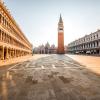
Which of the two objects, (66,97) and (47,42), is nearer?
(66,97)

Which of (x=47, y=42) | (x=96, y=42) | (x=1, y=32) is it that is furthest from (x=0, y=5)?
(x=47, y=42)

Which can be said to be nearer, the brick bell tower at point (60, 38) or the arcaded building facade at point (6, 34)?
the arcaded building facade at point (6, 34)

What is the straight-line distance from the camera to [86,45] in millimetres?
67375

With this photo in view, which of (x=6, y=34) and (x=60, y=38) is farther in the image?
(x=60, y=38)

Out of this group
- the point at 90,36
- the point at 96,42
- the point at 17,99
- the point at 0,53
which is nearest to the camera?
the point at 17,99

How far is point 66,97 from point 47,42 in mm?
131210

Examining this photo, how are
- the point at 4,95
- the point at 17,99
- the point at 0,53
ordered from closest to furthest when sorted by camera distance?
1. the point at 17,99
2. the point at 4,95
3. the point at 0,53

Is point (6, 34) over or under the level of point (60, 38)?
under

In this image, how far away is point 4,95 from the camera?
14.5 ft

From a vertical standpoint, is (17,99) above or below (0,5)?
below

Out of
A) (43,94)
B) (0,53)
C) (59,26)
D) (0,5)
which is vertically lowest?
(43,94)

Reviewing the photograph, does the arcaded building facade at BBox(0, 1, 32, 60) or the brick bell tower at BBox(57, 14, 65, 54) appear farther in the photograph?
the brick bell tower at BBox(57, 14, 65, 54)

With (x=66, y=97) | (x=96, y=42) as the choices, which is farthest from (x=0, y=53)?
(x=96, y=42)

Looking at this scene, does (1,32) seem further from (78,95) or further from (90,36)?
(90,36)
